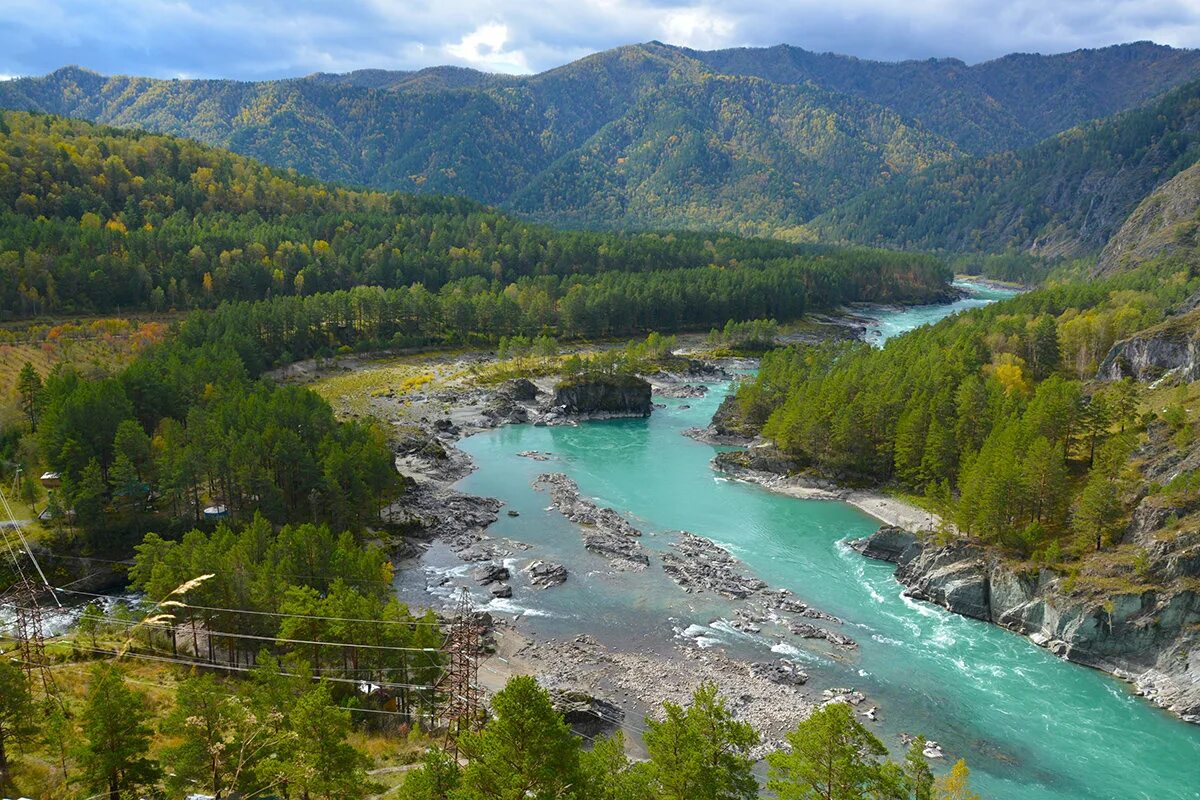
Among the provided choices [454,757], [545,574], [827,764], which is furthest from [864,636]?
[454,757]

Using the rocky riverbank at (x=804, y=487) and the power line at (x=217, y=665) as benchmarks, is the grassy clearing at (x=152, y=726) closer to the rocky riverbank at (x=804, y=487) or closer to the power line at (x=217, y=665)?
the power line at (x=217, y=665)

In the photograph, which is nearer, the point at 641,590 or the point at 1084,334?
the point at 641,590

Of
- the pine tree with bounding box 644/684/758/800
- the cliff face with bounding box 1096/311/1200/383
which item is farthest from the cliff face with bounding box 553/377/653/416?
the pine tree with bounding box 644/684/758/800

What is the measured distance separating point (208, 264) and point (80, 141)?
57.4m

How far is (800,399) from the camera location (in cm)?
8612

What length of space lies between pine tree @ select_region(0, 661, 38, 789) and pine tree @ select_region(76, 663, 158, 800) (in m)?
3.27

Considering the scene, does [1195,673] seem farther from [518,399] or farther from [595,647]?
[518,399]

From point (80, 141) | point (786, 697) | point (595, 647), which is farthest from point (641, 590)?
point (80, 141)

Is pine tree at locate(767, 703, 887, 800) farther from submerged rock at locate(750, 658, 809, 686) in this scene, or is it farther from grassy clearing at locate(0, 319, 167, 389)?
grassy clearing at locate(0, 319, 167, 389)

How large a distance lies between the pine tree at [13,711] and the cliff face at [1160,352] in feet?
281

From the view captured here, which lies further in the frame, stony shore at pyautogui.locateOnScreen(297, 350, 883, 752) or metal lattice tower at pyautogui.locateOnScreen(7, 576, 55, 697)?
stony shore at pyautogui.locateOnScreen(297, 350, 883, 752)

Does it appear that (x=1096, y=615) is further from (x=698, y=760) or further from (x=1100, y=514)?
(x=698, y=760)

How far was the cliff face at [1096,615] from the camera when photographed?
4559 cm

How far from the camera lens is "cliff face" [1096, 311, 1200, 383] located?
7650cm
